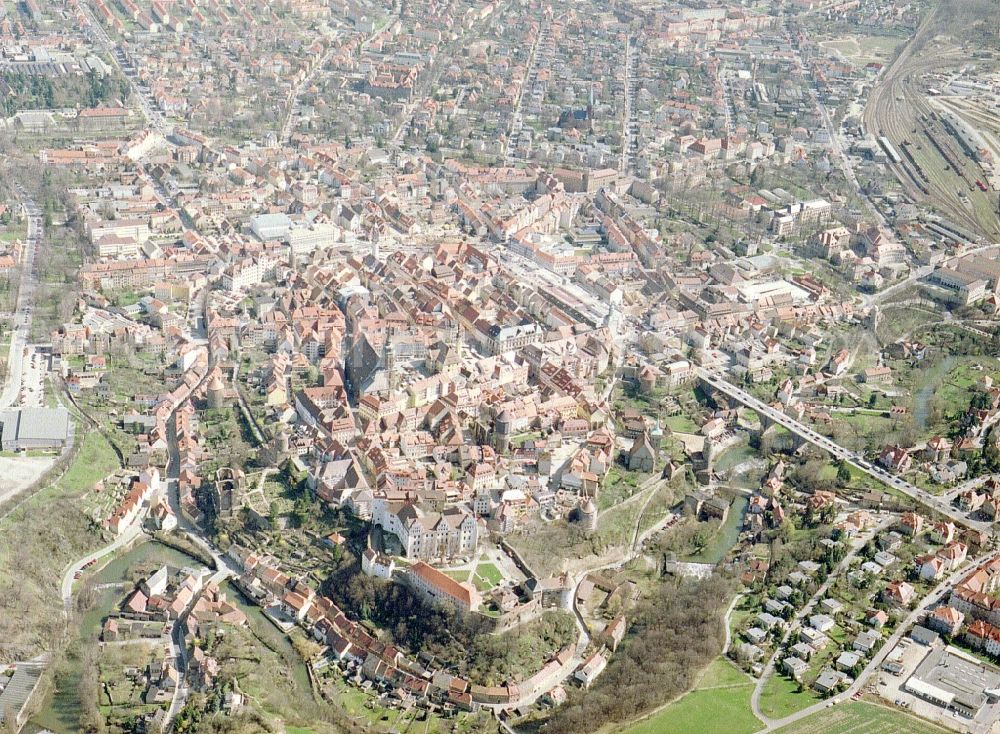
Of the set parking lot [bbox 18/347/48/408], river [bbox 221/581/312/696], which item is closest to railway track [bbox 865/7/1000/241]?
A: parking lot [bbox 18/347/48/408]

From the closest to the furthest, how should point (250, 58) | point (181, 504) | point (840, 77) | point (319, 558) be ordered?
point (319, 558) → point (181, 504) → point (250, 58) → point (840, 77)

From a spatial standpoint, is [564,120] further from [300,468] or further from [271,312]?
[300,468]

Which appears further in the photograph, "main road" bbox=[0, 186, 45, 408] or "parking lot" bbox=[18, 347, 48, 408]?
"main road" bbox=[0, 186, 45, 408]

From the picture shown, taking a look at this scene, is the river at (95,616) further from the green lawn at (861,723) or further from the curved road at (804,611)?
the green lawn at (861,723)

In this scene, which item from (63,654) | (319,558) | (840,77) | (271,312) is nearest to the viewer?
(63,654)

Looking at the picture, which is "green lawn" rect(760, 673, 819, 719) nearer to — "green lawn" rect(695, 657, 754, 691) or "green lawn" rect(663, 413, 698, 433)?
"green lawn" rect(695, 657, 754, 691)

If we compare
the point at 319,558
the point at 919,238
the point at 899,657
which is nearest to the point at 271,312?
the point at 319,558
